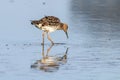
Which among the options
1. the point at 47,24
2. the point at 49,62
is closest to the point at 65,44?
the point at 47,24

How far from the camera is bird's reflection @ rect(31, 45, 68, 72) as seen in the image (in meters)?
12.4

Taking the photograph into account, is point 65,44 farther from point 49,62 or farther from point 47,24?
point 49,62

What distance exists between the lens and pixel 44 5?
78.9 feet

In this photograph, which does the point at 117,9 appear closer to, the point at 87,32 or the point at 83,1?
the point at 83,1

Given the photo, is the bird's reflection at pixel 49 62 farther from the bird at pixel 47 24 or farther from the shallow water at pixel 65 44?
the bird at pixel 47 24

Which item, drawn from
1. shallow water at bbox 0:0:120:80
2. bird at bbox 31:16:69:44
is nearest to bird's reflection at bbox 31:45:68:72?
shallow water at bbox 0:0:120:80

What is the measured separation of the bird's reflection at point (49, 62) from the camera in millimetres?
12445

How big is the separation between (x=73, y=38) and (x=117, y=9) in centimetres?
716

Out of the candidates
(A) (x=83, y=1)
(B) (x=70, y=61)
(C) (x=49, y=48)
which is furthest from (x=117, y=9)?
(B) (x=70, y=61)

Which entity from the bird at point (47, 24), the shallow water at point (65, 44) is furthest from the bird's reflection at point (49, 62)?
the bird at point (47, 24)

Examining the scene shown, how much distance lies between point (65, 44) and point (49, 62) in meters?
2.35

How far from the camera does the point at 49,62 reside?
1312 cm

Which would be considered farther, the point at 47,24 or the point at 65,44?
the point at 47,24

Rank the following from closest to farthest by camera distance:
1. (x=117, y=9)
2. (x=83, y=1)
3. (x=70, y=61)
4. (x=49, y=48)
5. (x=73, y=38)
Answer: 1. (x=70, y=61)
2. (x=49, y=48)
3. (x=73, y=38)
4. (x=117, y=9)
5. (x=83, y=1)
